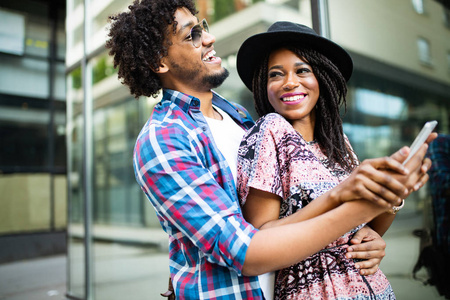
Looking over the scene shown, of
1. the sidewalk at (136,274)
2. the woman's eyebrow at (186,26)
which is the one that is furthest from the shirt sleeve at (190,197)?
the sidewalk at (136,274)

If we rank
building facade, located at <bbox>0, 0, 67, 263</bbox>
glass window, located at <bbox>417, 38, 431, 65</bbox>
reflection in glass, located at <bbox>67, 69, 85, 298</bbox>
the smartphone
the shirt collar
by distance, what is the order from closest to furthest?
1. the smartphone
2. the shirt collar
3. glass window, located at <bbox>417, 38, 431, 65</bbox>
4. reflection in glass, located at <bbox>67, 69, 85, 298</bbox>
5. building facade, located at <bbox>0, 0, 67, 263</bbox>

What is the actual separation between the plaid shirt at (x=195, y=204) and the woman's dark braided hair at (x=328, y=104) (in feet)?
1.39

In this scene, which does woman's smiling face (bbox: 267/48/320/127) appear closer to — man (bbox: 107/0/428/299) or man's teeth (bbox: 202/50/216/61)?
man (bbox: 107/0/428/299)

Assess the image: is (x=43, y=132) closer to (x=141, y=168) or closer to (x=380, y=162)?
(x=141, y=168)

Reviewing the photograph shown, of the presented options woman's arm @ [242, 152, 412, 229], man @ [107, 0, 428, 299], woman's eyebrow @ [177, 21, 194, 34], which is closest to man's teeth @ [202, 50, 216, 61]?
Result: man @ [107, 0, 428, 299]

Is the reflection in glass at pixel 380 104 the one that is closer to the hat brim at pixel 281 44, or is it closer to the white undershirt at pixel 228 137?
the hat brim at pixel 281 44

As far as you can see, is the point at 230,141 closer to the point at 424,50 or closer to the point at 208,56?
the point at 208,56

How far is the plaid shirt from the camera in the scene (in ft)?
4.26

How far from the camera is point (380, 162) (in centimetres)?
107

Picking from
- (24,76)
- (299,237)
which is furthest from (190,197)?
(24,76)

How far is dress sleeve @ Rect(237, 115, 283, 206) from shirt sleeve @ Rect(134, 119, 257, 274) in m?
0.12

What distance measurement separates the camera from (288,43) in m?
1.68

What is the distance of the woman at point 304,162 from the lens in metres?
1.27

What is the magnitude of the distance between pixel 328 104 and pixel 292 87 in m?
0.22
